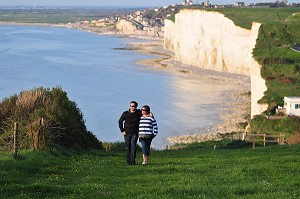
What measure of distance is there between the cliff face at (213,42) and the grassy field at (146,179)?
4574cm

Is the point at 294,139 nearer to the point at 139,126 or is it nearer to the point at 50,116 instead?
the point at 50,116

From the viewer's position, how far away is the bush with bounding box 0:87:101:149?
56.7 ft

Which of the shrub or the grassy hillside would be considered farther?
the grassy hillside

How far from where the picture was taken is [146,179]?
10273 millimetres

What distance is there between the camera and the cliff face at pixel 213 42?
70.2 m

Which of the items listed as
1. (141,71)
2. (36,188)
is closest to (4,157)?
(36,188)

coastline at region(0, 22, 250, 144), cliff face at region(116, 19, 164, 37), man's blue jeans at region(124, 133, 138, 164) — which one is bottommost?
cliff face at region(116, 19, 164, 37)

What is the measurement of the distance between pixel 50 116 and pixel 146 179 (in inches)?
320

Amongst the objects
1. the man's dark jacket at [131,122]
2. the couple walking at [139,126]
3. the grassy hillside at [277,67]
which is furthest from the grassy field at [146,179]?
the grassy hillside at [277,67]

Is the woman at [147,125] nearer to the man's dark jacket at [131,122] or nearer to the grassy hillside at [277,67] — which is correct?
the man's dark jacket at [131,122]

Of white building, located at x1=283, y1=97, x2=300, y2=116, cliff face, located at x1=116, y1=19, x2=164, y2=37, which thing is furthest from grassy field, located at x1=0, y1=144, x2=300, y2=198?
cliff face, located at x1=116, y1=19, x2=164, y2=37

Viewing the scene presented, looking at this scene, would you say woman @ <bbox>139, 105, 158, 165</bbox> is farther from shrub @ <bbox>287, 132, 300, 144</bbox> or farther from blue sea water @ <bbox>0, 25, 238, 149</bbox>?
blue sea water @ <bbox>0, 25, 238, 149</bbox>

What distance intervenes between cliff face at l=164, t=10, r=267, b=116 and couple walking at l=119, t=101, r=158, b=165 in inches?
1771

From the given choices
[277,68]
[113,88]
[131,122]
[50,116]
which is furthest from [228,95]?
[131,122]
